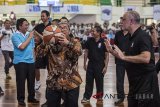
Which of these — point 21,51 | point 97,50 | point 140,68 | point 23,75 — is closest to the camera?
point 140,68

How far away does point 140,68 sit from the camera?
7.12m

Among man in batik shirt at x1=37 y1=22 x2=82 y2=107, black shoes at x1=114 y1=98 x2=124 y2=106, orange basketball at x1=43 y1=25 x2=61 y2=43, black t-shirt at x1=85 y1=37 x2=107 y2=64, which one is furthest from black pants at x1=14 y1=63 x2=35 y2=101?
orange basketball at x1=43 y1=25 x2=61 y2=43

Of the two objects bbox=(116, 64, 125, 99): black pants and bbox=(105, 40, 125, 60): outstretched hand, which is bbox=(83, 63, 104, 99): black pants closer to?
bbox=(116, 64, 125, 99): black pants

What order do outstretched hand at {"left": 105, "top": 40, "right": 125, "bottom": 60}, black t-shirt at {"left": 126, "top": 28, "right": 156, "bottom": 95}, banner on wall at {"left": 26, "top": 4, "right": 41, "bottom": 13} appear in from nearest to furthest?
outstretched hand at {"left": 105, "top": 40, "right": 125, "bottom": 60} → black t-shirt at {"left": 126, "top": 28, "right": 156, "bottom": 95} → banner on wall at {"left": 26, "top": 4, "right": 41, "bottom": 13}

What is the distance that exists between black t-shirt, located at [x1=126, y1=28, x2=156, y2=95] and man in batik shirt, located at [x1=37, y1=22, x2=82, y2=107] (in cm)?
84

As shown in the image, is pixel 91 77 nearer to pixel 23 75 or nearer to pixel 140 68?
pixel 23 75

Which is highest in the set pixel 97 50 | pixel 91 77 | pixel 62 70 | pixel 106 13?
pixel 62 70

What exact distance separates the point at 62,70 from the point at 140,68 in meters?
1.21

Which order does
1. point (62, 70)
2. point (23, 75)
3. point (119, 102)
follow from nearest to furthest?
1. point (62, 70)
2. point (23, 75)
3. point (119, 102)

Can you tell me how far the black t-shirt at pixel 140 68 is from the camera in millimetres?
7004

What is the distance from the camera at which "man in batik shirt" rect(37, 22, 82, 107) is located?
24.5 ft

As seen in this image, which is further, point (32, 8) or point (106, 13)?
point (32, 8)

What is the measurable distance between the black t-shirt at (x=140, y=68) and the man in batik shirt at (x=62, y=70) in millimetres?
844

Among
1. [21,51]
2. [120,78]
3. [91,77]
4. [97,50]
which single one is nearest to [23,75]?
[21,51]
